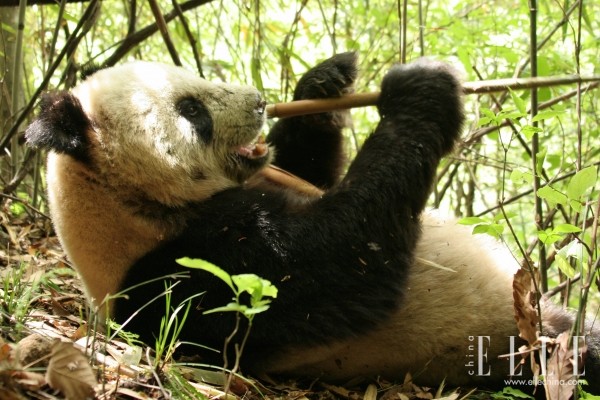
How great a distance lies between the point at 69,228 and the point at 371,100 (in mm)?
1967

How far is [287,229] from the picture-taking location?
11.0 ft

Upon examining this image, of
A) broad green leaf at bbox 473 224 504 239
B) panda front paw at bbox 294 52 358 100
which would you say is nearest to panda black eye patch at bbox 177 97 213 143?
panda front paw at bbox 294 52 358 100

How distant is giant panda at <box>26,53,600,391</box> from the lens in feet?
10.9

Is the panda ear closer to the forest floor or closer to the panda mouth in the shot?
the forest floor

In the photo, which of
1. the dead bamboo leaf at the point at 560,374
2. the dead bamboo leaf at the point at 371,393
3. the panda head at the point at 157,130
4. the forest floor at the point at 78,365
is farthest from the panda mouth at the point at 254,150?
the dead bamboo leaf at the point at 560,374

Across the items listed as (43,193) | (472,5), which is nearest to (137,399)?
(43,193)

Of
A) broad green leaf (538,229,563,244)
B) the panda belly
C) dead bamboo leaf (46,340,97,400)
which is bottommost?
the panda belly

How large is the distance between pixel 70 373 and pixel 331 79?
284cm

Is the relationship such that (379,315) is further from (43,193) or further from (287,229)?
(43,193)

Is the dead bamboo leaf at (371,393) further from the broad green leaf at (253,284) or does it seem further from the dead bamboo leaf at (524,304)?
the broad green leaf at (253,284)

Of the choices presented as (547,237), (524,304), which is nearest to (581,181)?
(547,237)

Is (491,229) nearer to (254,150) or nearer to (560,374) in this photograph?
(560,374)

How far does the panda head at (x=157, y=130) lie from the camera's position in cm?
348

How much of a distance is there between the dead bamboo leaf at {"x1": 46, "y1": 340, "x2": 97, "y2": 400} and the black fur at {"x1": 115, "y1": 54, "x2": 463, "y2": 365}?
1.04 meters
